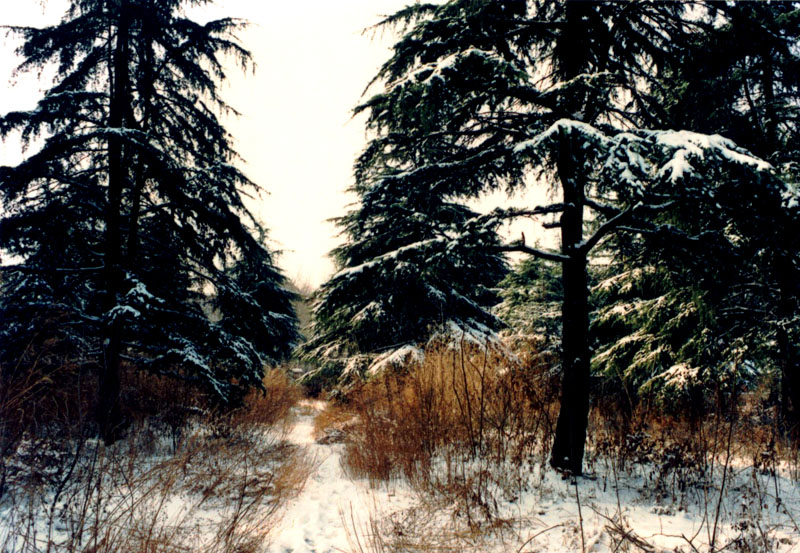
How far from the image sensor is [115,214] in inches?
298

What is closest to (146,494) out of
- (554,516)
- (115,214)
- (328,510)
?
(328,510)

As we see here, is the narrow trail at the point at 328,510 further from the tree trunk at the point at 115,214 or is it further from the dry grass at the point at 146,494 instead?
the tree trunk at the point at 115,214

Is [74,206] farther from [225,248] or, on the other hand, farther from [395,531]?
[395,531]

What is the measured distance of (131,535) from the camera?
10.1ft

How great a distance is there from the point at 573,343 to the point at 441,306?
199 centimetres

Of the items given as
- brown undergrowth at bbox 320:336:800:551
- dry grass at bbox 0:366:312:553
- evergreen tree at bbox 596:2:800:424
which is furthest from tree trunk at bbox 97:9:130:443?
evergreen tree at bbox 596:2:800:424

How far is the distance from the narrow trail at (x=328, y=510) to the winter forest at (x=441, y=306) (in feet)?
0.14

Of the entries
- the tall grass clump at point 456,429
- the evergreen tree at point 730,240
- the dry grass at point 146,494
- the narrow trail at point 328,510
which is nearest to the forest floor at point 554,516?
the narrow trail at point 328,510

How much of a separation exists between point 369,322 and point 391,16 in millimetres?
8393

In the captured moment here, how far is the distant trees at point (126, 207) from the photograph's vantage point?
6.84m

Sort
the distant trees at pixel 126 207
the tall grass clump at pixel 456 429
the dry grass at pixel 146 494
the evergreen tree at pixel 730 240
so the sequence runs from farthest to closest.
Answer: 1. the distant trees at pixel 126 207
2. the tall grass clump at pixel 456 429
3. the evergreen tree at pixel 730 240
4. the dry grass at pixel 146 494

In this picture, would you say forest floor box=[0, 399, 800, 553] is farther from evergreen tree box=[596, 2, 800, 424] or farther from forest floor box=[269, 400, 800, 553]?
evergreen tree box=[596, 2, 800, 424]

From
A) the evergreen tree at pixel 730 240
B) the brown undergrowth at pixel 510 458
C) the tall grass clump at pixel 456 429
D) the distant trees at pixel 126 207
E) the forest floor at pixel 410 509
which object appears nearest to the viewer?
the forest floor at pixel 410 509

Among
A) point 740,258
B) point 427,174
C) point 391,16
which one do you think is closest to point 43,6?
point 391,16
